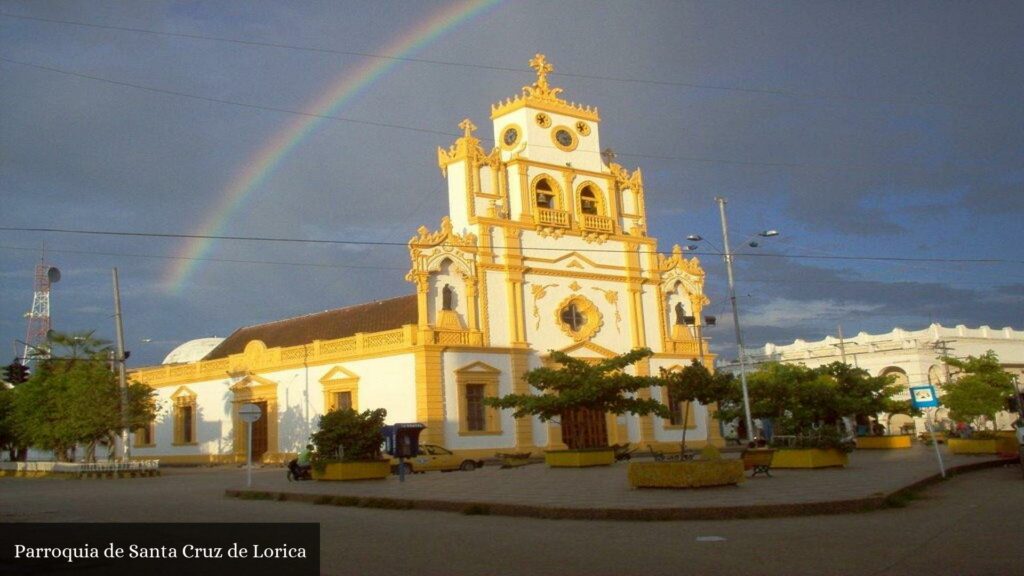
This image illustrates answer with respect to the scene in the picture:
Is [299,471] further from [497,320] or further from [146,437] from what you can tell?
[146,437]

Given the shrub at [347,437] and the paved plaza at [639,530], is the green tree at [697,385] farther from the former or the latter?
the shrub at [347,437]

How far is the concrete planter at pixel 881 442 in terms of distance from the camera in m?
37.2

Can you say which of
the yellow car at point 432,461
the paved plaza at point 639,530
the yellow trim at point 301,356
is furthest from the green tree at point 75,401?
the paved plaza at point 639,530

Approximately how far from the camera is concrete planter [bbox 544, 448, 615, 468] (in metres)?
30.0

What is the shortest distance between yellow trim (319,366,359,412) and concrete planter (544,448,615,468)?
37.6 ft

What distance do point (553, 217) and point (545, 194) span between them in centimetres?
169

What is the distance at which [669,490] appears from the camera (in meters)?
17.4

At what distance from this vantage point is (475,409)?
1501 inches

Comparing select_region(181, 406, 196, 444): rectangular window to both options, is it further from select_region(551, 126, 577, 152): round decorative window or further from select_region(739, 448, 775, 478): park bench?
select_region(739, 448, 775, 478): park bench

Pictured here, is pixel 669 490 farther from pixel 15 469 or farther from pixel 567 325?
pixel 15 469

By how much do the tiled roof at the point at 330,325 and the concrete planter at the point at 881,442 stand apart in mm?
19620

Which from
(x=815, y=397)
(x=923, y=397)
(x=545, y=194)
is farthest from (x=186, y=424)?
(x=923, y=397)

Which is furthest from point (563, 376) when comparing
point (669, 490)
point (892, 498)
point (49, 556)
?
point (49, 556)

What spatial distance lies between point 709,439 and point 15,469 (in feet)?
104
